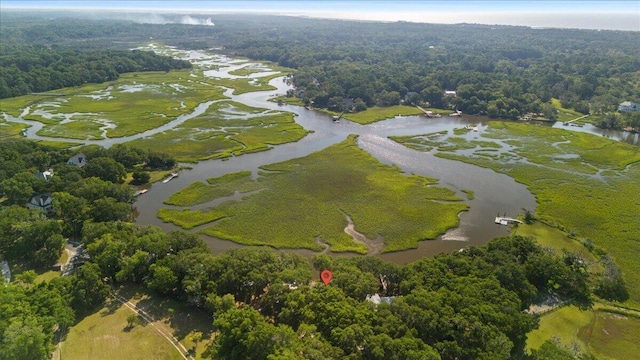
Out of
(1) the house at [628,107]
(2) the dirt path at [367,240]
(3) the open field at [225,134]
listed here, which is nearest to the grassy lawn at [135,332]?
(2) the dirt path at [367,240]

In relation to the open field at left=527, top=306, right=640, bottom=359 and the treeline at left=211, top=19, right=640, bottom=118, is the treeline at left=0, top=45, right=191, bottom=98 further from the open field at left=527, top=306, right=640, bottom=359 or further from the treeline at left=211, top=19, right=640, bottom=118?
the open field at left=527, top=306, right=640, bottom=359

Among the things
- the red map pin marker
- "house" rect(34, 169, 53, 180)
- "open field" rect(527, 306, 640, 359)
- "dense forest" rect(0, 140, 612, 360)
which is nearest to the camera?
"dense forest" rect(0, 140, 612, 360)

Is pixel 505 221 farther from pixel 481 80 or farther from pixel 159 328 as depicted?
pixel 481 80

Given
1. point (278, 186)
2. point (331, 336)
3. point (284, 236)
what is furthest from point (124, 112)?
point (331, 336)

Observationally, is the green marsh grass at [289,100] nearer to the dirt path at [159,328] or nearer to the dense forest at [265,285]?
the dense forest at [265,285]

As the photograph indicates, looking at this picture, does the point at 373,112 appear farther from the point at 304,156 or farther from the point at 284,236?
the point at 284,236

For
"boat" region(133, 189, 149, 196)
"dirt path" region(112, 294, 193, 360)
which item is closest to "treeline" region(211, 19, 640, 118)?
"boat" region(133, 189, 149, 196)

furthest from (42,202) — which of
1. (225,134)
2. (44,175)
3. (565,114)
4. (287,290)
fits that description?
(565,114)
